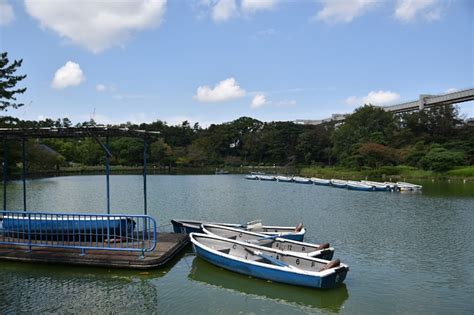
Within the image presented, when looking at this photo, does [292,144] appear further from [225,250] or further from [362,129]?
[225,250]

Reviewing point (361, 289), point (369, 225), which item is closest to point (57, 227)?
point (361, 289)

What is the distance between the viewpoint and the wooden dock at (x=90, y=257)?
11.0 metres

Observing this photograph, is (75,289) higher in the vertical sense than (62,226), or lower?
lower

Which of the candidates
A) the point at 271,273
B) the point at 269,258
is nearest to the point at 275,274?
the point at 271,273

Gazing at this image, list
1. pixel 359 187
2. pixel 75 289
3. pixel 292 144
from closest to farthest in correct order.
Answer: pixel 75 289 < pixel 359 187 < pixel 292 144

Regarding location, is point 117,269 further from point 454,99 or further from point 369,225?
point 454,99

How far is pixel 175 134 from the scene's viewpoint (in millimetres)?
104500

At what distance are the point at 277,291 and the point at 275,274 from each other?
1.64 ft

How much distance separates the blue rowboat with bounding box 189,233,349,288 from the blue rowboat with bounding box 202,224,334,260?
42 centimetres

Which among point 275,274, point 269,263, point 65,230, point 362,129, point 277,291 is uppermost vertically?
point 362,129

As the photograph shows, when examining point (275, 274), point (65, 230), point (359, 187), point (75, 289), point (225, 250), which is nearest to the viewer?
point (75, 289)

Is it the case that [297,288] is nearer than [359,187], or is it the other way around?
[297,288]

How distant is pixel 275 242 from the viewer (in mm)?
12844

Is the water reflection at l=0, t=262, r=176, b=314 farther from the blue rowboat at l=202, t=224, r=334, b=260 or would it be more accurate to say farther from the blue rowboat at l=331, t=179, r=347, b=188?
the blue rowboat at l=331, t=179, r=347, b=188
